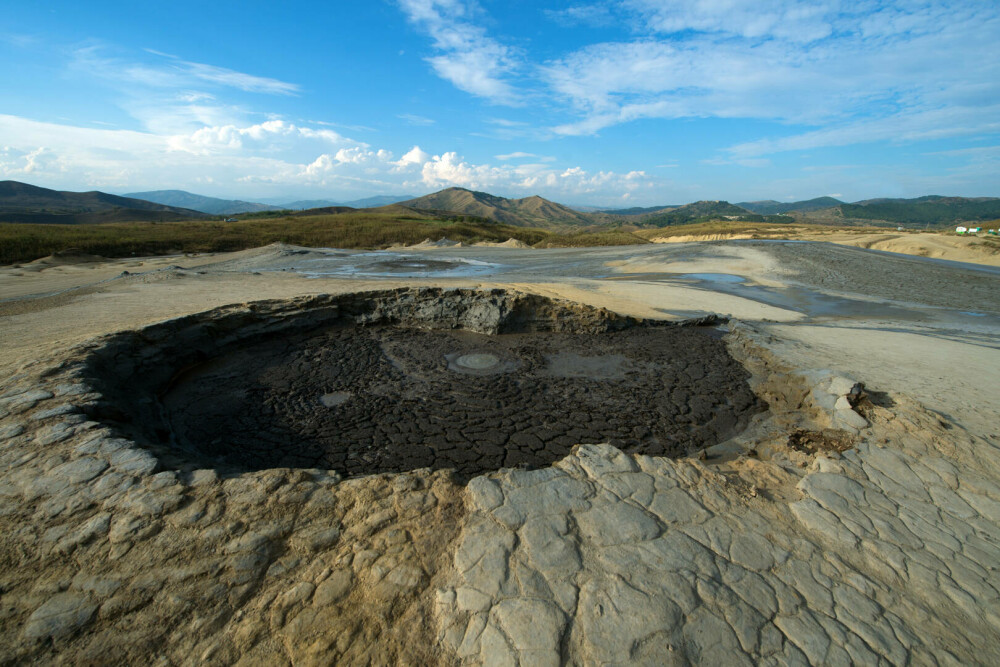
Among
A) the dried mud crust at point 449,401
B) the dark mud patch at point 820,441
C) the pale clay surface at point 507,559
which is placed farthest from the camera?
the dried mud crust at point 449,401

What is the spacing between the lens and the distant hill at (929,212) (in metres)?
97.9

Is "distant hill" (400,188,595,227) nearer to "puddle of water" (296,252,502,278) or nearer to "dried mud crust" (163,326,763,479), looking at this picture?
"puddle of water" (296,252,502,278)

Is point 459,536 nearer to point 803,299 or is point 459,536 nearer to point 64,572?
point 64,572

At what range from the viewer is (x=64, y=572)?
222 centimetres

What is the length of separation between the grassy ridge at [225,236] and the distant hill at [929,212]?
352ft

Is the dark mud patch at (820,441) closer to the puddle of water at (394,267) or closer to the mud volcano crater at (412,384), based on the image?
the mud volcano crater at (412,384)

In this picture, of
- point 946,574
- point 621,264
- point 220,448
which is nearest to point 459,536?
point 946,574

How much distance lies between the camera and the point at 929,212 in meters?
108

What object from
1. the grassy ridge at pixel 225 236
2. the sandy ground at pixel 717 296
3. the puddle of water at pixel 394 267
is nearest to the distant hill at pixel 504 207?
the grassy ridge at pixel 225 236

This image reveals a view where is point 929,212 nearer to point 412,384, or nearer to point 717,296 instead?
point 717,296

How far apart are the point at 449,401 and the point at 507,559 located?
341cm

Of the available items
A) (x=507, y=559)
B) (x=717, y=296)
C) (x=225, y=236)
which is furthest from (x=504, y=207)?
(x=507, y=559)

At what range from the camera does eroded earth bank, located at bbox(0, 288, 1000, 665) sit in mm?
1985

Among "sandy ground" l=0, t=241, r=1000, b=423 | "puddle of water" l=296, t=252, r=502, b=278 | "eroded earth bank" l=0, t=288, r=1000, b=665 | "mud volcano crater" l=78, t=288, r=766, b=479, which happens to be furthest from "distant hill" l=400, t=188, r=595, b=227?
"eroded earth bank" l=0, t=288, r=1000, b=665
